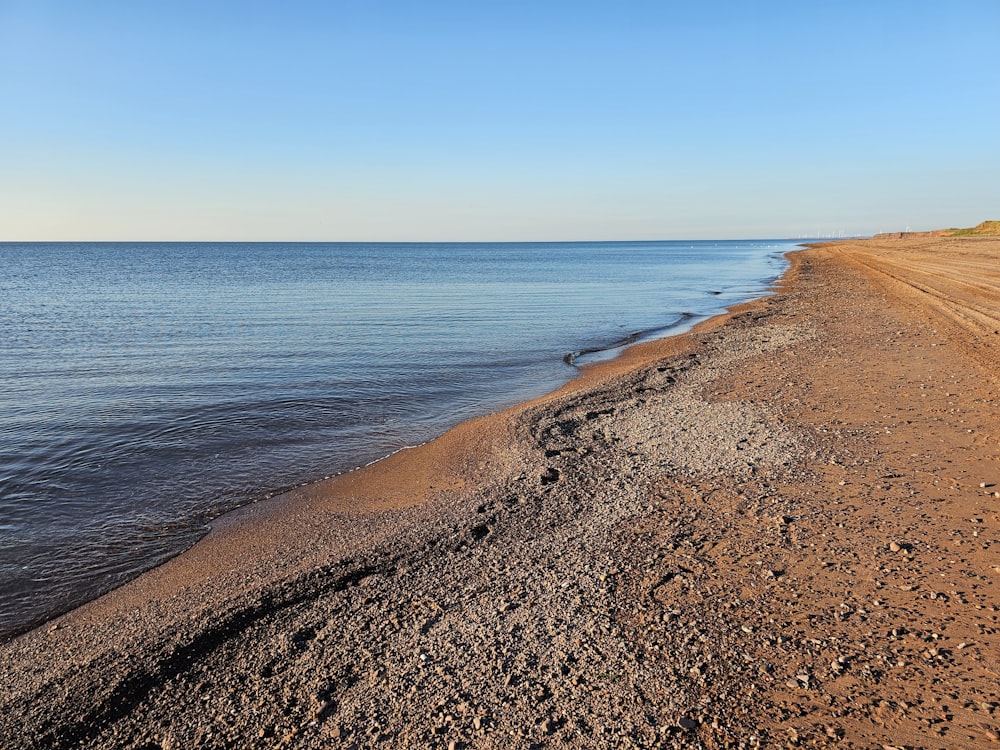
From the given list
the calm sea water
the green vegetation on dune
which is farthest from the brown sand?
the green vegetation on dune

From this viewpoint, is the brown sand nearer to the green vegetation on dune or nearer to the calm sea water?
the calm sea water

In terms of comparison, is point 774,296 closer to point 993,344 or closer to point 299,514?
point 993,344

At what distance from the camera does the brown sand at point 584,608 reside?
4.12m

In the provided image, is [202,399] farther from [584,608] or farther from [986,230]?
[986,230]

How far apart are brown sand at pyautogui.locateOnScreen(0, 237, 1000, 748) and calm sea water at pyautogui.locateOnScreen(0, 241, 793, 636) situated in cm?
117

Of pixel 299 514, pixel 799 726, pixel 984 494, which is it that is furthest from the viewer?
pixel 299 514

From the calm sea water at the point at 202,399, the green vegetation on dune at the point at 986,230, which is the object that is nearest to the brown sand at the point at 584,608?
the calm sea water at the point at 202,399

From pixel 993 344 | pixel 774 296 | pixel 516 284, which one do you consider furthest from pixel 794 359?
pixel 516 284

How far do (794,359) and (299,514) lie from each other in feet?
43.6

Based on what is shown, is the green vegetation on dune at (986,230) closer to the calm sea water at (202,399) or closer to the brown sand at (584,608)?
the calm sea water at (202,399)

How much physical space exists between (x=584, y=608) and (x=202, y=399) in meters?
11.8

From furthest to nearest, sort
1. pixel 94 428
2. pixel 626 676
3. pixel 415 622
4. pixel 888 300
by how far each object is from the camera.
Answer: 1. pixel 888 300
2. pixel 94 428
3. pixel 415 622
4. pixel 626 676

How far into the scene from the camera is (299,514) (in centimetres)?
806

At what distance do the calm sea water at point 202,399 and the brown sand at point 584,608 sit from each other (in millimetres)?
1174
